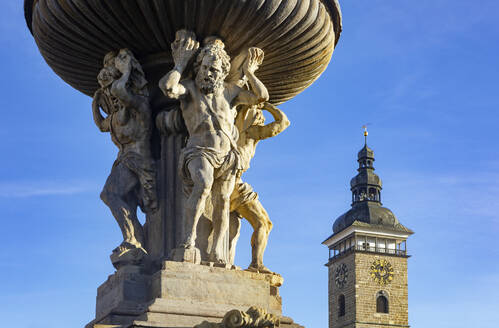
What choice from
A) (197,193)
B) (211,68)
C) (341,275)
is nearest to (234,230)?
(197,193)

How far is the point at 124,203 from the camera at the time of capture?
359 inches

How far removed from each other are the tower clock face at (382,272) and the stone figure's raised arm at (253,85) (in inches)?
3801

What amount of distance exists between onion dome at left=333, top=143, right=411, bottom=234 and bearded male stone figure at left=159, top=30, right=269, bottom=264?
10002 centimetres

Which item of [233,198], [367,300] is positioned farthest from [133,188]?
[367,300]

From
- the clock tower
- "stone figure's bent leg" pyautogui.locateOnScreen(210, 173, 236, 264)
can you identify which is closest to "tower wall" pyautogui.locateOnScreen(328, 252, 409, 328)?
the clock tower

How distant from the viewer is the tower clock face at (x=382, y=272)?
104 m

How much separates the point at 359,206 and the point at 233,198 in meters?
105

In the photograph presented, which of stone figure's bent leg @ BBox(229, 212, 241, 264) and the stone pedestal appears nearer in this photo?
the stone pedestal

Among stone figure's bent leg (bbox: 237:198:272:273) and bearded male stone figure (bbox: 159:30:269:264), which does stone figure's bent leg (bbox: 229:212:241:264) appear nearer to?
stone figure's bent leg (bbox: 237:198:272:273)

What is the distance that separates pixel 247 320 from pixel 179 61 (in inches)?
102

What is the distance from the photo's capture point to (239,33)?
916 centimetres

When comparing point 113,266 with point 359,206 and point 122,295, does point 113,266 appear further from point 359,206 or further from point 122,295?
point 359,206

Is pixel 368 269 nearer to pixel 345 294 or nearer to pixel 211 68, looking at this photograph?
pixel 345 294

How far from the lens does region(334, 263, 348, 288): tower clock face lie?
106m
